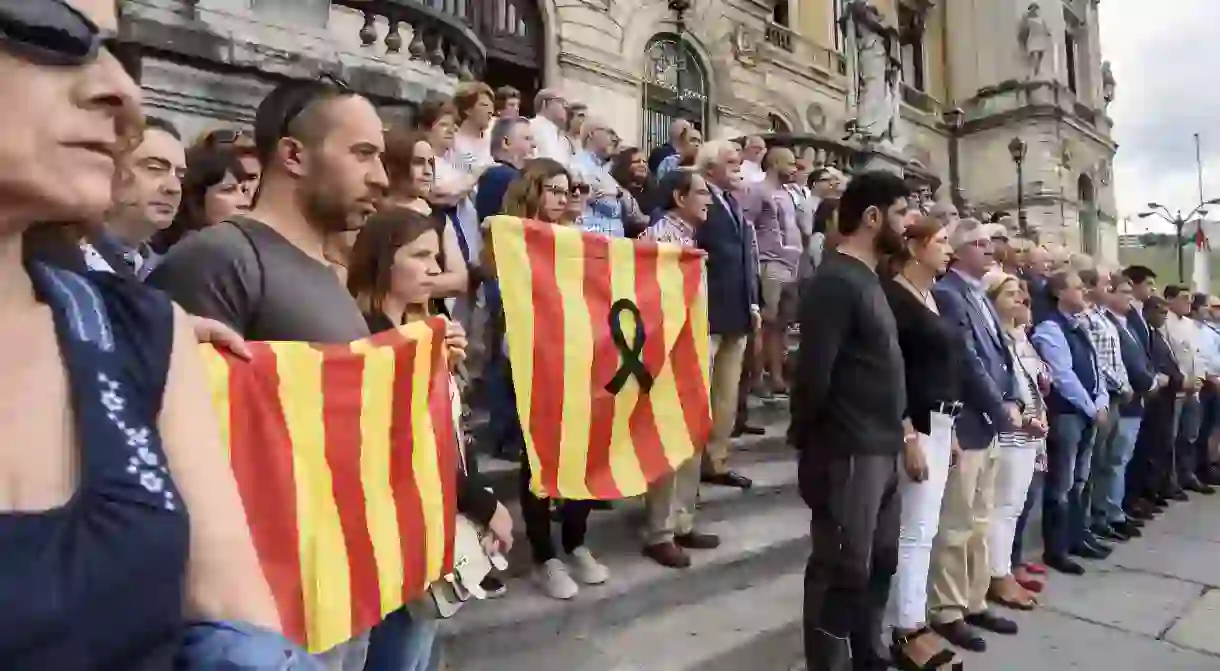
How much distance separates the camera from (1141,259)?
41219mm

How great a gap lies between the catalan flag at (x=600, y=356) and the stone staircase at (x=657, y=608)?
1.49 ft

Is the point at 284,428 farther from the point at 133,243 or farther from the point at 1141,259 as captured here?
the point at 1141,259

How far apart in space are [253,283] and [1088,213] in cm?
3544

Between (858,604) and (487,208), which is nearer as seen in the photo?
(858,604)

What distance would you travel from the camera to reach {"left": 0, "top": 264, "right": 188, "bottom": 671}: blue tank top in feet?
2.58

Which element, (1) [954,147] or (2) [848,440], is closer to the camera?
(2) [848,440]

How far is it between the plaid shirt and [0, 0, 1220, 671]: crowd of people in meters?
0.03

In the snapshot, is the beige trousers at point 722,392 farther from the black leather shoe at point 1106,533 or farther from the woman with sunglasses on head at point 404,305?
the black leather shoe at point 1106,533

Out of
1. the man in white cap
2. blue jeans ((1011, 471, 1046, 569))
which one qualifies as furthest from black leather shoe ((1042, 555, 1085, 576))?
the man in white cap

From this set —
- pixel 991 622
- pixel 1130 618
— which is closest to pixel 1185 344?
pixel 1130 618

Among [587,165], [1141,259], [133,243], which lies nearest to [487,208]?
[587,165]

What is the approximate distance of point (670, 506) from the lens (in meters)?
4.05

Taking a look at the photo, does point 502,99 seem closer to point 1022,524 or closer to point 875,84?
point 1022,524

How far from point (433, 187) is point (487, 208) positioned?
2.40 feet
